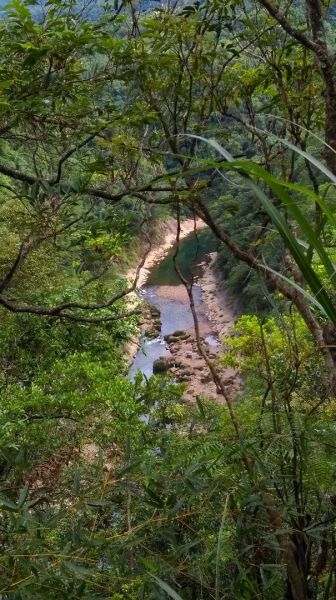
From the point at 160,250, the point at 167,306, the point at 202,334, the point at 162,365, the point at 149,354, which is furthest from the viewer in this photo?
the point at 160,250

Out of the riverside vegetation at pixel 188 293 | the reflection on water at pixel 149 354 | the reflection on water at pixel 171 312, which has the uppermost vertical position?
the reflection on water at pixel 171 312

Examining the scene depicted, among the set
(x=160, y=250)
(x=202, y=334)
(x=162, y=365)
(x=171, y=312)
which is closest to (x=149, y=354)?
(x=162, y=365)

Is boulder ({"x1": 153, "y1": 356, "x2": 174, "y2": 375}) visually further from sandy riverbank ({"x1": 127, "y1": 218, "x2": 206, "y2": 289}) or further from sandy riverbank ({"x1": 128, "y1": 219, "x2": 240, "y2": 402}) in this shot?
sandy riverbank ({"x1": 127, "y1": 218, "x2": 206, "y2": 289})

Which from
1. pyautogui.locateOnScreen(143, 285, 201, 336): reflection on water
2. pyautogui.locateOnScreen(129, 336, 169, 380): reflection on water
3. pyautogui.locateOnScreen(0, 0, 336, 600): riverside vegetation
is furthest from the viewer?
pyautogui.locateOnScreen(143, 285, 201, 336): reflection on water

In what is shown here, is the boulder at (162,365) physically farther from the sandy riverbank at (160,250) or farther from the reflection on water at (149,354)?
the sandy riverbank at (160,250)

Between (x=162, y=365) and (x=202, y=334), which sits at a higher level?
(x=202, y=334)

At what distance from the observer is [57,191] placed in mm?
1756

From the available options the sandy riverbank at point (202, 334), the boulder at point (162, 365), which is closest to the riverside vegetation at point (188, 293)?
the sandy riverbank at point (202, 334)

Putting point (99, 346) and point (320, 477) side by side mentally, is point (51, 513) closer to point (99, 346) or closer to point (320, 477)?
point (320, 477)

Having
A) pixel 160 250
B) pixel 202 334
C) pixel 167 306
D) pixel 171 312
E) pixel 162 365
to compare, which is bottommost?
pixel 162 365

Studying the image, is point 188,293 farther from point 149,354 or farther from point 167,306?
point 167,306

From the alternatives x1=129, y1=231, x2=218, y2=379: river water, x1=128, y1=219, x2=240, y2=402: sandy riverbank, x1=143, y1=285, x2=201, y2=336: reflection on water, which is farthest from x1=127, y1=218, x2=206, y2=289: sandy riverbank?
x1=143, y1=285, x2=201, y2=336: reflection on water

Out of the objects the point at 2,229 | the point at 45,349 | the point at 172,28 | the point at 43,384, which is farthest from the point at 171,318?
the point at 172,28

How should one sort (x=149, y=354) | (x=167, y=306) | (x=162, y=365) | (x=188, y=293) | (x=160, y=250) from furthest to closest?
(x=160, y=250), (x=167, y=306), (x=149, y=354), (x=162, y=365), (x=188, y=293)
